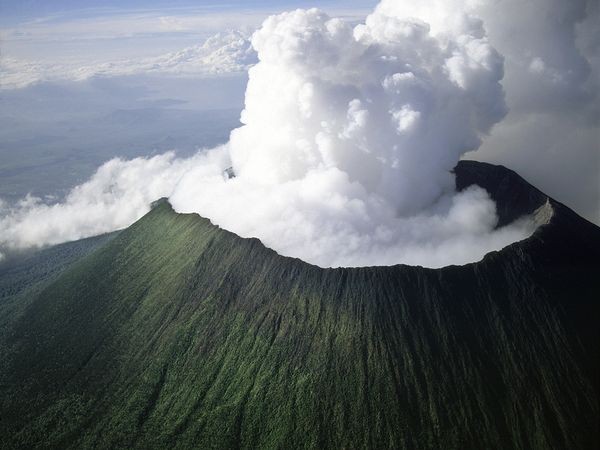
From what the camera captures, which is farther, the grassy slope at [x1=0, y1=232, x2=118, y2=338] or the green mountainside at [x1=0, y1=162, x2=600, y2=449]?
the grassy slope at [x1=0, y1=232, x2=118, y2=338]

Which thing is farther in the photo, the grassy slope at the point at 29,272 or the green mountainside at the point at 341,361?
the grassy slope at the point at 29,272

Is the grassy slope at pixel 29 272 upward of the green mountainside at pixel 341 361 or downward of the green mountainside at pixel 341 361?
upward

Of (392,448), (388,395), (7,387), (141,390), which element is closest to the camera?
(392,448)

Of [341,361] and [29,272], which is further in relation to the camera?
[29,272]

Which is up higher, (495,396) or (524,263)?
(524,263)

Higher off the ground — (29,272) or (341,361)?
(29,272)

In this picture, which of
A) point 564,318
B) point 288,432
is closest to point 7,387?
point 288,432

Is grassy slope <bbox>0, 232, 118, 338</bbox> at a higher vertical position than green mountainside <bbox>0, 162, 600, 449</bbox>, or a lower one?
higher

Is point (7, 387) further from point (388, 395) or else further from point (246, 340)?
point (388, 395)
